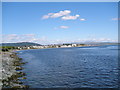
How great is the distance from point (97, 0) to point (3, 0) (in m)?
4.55

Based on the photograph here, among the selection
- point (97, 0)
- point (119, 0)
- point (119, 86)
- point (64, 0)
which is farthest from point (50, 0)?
point (119, 86)

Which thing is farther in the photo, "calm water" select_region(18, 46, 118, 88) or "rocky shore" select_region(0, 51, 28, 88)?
"calm water" select_region(18, 46, 118, 88)

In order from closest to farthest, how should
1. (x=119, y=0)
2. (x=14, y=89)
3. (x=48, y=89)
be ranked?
(x=119, y=0) → (x=14, y=89) → (x=48, y=89)

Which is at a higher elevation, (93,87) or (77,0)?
(77,0)

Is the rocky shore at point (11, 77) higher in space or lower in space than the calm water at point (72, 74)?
higher

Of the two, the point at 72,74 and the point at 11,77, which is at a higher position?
the point at 11,77

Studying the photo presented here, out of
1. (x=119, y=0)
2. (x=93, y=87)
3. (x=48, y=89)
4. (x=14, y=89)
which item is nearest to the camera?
(x=119, y=0)

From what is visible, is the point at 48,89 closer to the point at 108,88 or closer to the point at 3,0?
the point at 108,88

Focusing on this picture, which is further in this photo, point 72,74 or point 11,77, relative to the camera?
point 72,74

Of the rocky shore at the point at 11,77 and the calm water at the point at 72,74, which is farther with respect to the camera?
the calm water at the point at 72,74

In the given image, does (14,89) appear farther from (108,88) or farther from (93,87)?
(108,88)

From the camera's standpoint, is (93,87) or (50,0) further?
(93,87)

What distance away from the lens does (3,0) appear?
6344 mm

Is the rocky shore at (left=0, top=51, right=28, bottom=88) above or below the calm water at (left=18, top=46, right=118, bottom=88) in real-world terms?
above
